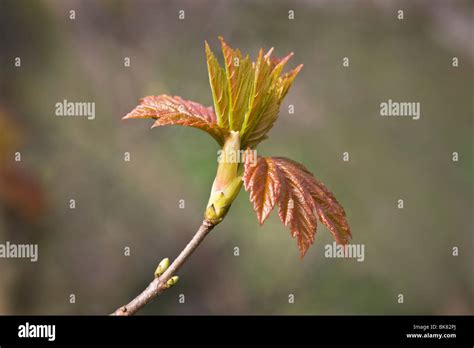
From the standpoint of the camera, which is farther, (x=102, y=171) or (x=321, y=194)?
(x=102, y=171)

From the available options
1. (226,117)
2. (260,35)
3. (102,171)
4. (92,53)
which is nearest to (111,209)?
(102,171)

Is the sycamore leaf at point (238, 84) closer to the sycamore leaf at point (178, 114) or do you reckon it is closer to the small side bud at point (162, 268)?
the sycamore leaf at point (178, 114)

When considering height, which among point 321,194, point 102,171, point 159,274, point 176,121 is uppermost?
point 102,171

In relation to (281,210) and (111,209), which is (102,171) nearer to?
(111,209)

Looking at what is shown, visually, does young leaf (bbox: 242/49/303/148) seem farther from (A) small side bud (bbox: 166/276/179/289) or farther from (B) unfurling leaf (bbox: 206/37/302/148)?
(A) small side bud (bbox: 166/276/179/289)

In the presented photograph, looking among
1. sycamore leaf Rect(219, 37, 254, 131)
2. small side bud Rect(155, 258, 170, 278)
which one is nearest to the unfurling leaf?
sycamore leaf Rect(219, 37, 254, 131)

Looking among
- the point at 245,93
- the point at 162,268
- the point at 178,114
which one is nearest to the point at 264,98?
the point at 245,93
